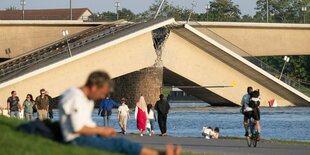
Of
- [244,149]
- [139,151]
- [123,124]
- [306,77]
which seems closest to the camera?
[139,151]

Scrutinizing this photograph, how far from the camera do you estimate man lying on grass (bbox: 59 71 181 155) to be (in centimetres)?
1442

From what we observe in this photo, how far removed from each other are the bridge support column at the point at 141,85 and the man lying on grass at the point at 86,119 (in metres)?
65.2

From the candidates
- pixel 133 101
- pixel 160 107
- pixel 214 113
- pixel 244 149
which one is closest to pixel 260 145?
pixel 244 149

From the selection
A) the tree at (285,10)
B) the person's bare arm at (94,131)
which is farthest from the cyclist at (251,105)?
the tree at (285,10)

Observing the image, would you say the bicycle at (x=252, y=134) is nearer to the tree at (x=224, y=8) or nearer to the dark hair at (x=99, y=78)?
the dark hair at (x=99, y=78)

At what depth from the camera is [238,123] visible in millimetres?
61344

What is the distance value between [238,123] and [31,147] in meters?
47.7

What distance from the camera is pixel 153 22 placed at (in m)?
78.3

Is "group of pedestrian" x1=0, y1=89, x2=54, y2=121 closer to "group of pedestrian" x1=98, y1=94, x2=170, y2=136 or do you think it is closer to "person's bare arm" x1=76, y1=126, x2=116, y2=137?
"group of pedestrian" x1=98, y1=94, x2=170, y2=136

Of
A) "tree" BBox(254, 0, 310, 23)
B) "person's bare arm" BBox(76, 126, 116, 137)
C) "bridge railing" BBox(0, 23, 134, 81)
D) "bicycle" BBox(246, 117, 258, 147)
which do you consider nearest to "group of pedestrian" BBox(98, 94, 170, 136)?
"bicycle" BBox(246, 117, 258, 147)

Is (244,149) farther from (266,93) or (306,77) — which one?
(306,77)

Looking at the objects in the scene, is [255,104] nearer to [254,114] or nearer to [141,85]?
[254,114]

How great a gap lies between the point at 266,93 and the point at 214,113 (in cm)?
871

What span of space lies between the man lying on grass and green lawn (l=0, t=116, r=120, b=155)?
210mm
